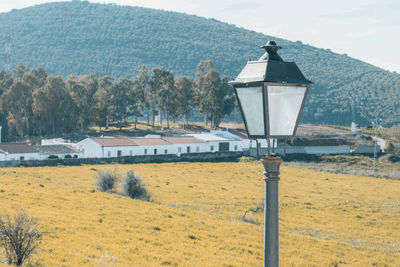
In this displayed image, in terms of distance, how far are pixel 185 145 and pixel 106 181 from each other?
4244 centimetres

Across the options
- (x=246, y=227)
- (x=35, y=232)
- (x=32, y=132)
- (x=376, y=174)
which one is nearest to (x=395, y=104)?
(x=376, y=174)

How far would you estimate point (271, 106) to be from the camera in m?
5.68

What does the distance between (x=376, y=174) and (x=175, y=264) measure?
51789 millimetres

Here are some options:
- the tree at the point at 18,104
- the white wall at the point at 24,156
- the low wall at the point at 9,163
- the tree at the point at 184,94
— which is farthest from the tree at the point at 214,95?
the low wall at the point at 9,163

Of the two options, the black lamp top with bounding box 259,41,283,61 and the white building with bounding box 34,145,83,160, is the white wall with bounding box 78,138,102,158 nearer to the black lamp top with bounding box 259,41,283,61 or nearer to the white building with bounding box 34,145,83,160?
the white building with bounding box 34,145,83,160

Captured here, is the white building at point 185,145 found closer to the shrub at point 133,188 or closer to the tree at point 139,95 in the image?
the tree at point 139,95

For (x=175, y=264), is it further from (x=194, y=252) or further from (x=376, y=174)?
(x=376, y=174)

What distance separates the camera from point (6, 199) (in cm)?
2747

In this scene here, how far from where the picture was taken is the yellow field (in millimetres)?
17938

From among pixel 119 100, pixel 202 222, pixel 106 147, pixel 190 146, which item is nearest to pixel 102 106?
pixel 119 100

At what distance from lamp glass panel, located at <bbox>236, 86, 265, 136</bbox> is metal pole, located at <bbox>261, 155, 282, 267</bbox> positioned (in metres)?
0.40

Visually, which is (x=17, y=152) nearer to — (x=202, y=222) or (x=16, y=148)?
(x=16, y=148)

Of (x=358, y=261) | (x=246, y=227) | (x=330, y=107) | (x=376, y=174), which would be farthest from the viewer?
(x=330, y=107)

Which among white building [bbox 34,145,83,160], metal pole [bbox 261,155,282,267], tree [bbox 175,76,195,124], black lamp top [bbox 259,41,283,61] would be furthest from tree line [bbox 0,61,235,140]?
metal pole [bbox 261,155,282,267]
